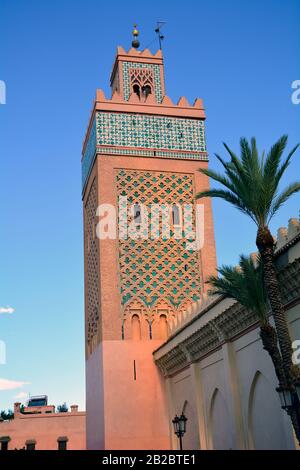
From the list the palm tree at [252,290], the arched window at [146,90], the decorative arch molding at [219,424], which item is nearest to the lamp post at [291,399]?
the palm tree at [252,290]

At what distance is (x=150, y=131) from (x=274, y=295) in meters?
9.66

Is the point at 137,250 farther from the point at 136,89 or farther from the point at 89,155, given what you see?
the point at 136,89

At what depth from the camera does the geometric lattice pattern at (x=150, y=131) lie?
1625 centimetres

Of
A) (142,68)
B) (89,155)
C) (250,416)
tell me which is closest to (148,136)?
(89,155)

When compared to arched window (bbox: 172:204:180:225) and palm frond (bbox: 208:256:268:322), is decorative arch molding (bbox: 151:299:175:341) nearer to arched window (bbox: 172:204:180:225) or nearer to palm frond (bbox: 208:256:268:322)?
arched window (bbox: 172:204:180:225)

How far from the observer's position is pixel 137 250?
15.5 meters

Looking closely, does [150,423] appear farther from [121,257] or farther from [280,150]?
[280,150]

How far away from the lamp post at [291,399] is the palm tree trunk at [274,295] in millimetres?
Answer: 133

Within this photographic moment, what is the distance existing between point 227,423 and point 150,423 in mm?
3838

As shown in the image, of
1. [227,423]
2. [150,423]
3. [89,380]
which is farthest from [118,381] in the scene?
[227,423]

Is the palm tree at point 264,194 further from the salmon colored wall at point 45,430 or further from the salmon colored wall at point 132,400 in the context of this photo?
the salmon colored wall at point 45,430

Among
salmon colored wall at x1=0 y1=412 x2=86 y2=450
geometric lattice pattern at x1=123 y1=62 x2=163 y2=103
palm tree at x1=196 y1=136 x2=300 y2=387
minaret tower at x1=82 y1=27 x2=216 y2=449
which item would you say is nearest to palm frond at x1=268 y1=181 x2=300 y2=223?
palm tree at x1=196 y1=136 x2=300 y2=387
